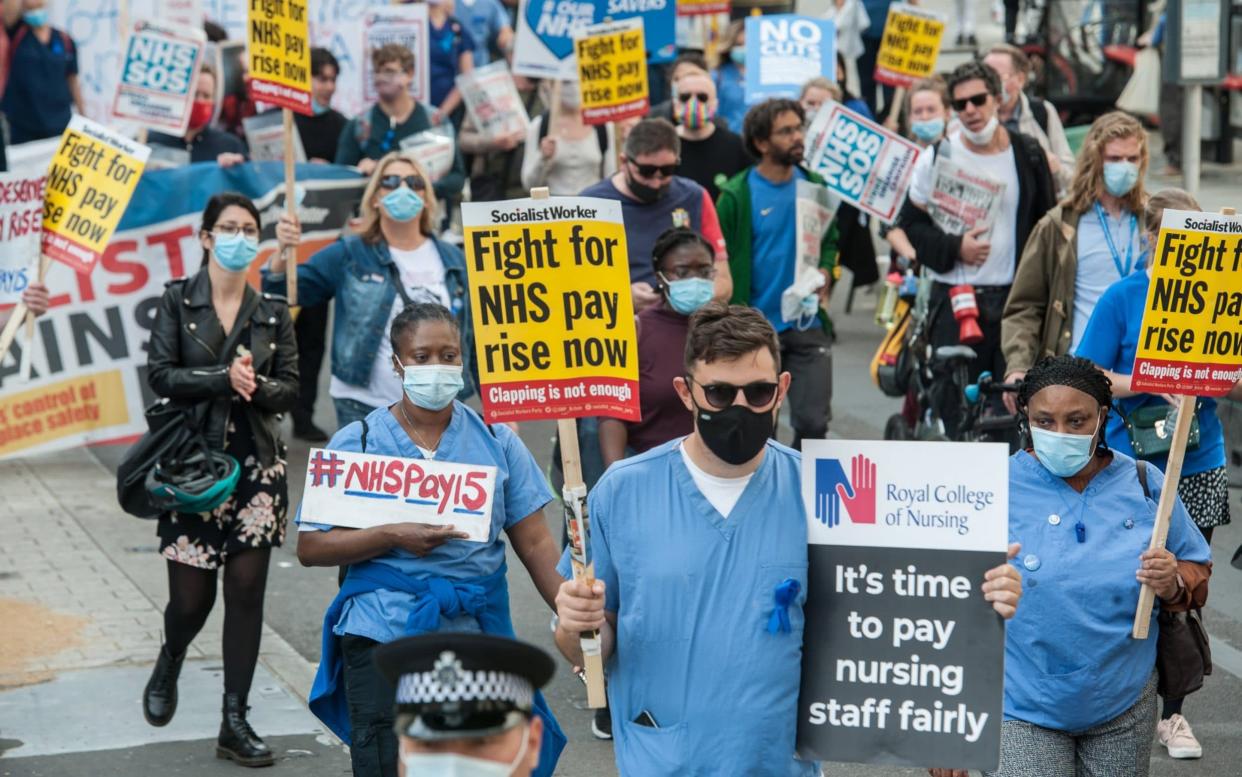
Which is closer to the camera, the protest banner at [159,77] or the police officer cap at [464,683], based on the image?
the police officer cap at [464,683]

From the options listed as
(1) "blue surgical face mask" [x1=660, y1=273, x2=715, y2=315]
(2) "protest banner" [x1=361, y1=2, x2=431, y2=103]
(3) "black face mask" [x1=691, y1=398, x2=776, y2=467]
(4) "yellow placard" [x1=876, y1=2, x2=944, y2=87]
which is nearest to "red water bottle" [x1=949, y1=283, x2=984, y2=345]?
(1) "blue surgical face mask" [x1=660, y1=273, x2=715, y2=315]

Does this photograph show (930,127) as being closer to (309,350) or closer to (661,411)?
(309,350)

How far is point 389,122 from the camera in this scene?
13.1 metres

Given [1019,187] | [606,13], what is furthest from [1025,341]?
[606,13]

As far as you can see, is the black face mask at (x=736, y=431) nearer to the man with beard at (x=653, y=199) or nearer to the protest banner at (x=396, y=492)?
the protest banner at (x=396, y=492)

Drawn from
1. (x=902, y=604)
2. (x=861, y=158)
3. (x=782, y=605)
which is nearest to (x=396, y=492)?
(x=782, y=605)

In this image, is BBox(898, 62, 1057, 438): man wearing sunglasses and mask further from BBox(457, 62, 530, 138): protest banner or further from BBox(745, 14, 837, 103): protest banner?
BBox(457, 62, 530, 138): protest banner

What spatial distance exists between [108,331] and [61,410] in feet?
1.78

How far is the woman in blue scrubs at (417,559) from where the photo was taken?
5586 mm

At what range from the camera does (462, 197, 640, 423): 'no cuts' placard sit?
5320mm

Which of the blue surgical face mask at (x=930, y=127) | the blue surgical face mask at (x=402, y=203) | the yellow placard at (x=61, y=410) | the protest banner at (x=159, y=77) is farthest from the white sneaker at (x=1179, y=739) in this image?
the protest banner at (x=159, y=77)

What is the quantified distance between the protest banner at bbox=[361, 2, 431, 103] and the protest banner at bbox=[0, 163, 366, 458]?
8.39ft

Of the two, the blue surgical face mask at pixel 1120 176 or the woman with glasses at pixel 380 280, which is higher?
the blue surgical face mask at pixel 1120 176

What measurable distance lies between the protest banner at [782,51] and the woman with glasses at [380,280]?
647 cm
